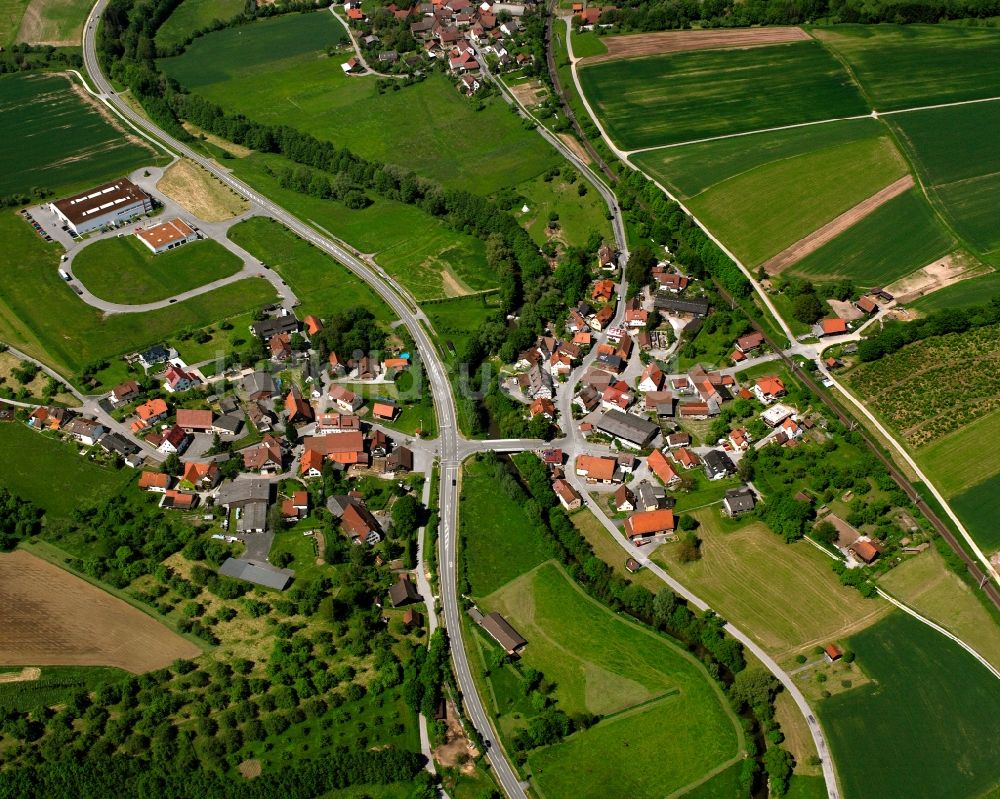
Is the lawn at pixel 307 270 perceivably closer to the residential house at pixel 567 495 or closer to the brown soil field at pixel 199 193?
the brown soil field at pixel 199 193

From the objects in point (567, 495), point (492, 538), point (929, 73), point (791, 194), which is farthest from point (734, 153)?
point (492, 538)

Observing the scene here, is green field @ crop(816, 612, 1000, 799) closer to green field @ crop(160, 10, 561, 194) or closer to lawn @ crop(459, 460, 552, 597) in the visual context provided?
lawn @ crop(459, 460, 552, 597)

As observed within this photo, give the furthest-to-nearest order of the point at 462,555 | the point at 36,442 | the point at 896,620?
the point at 36,442 → the point at 462,555 → the point at 896,620

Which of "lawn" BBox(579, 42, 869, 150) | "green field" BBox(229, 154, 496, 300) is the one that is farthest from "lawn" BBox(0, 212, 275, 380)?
"lawn" BBox(579, 42, 869, 150)

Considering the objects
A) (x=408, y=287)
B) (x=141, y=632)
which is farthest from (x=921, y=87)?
(x=141, y=632)

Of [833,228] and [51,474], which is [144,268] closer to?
[51,474]

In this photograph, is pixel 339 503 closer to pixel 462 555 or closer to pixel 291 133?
pixel 462 555

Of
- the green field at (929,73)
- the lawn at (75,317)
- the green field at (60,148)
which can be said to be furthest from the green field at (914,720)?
the green field at (60,148)
